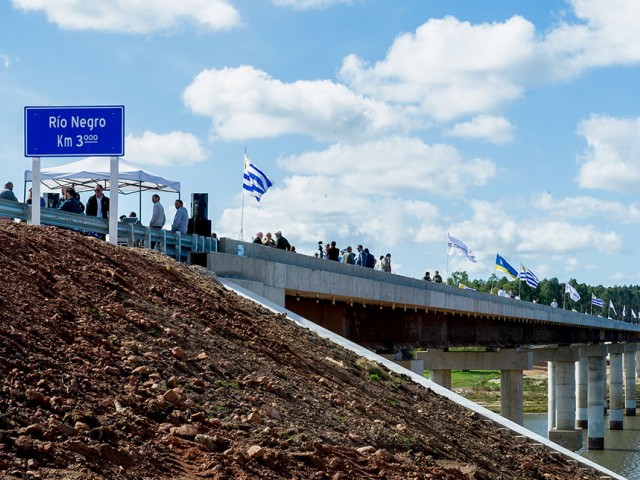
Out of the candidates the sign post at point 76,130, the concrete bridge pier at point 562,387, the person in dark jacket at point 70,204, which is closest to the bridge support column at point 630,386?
the concrete bridge pier at point 562,387

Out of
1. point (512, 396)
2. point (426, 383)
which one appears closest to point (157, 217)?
point (426, 383)

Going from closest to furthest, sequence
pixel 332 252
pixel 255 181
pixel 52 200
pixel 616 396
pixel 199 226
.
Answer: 1. pixel 199 226
2. pixel 52 200
3. pixel 255 181
4. pixel 332 252
5. pixel 616 396

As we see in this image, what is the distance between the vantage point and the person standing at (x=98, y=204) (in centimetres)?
2167

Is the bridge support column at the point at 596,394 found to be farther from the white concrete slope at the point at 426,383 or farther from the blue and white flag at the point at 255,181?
the white concrete slope at the point at 426,383

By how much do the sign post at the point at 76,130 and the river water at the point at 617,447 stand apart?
35644 millimetres

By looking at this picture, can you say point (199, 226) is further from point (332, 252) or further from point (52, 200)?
point (332, 252)

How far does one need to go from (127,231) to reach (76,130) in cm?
297

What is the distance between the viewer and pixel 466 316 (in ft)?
136

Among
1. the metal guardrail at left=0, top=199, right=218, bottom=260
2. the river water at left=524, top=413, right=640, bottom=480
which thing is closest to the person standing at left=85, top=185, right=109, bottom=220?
the metal guardrail at left=0, top=199, right=218, bottom=260

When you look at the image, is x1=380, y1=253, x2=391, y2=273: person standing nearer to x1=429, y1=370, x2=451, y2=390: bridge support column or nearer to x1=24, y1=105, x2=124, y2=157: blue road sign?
x1=429, y1=370, x2=451, y2=390: bridge support column

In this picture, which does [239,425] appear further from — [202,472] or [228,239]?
[228,239]

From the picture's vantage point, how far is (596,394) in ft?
245

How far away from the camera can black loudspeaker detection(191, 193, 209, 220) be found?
24.0 m

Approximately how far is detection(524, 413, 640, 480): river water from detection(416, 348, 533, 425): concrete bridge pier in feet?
19.6
